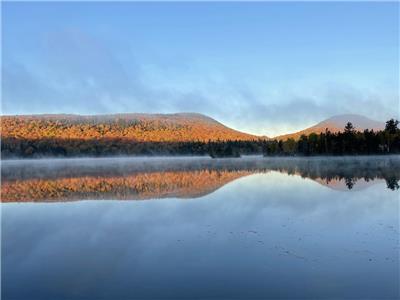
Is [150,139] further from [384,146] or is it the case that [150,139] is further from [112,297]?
[112,297]

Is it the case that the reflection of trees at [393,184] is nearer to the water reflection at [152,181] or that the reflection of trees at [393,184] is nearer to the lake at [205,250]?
the water reflection at [152,181]

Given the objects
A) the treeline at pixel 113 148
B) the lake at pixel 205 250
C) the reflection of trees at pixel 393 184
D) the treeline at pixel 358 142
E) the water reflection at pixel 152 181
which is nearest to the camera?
the lake at pixel 205 250

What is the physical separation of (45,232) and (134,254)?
A: 4.66m

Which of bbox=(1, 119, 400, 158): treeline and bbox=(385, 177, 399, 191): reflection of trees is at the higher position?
bbox=(1, 119, 400, 158): treeline

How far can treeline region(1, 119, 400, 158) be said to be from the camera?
3573 inches

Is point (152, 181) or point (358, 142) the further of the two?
point (358, 142)

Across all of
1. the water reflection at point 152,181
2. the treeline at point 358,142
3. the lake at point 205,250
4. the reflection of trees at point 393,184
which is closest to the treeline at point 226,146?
the treeline at point 358,142

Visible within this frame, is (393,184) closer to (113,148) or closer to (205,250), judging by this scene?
(205,250)

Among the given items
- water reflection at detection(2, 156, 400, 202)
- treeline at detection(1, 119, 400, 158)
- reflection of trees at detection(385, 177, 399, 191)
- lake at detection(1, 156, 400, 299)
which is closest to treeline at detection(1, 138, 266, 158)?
treeline at detection(1, 119, 400, 158)

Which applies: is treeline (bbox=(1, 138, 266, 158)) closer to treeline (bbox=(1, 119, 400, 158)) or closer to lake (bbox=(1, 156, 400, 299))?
treeline (bbox=(1, 119, 400, 158))

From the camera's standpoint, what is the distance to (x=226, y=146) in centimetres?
14525

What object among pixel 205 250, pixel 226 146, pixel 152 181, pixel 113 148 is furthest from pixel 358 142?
pixel 113 148

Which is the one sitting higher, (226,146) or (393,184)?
(226,146)

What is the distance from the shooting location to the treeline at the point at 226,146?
9075 cm
